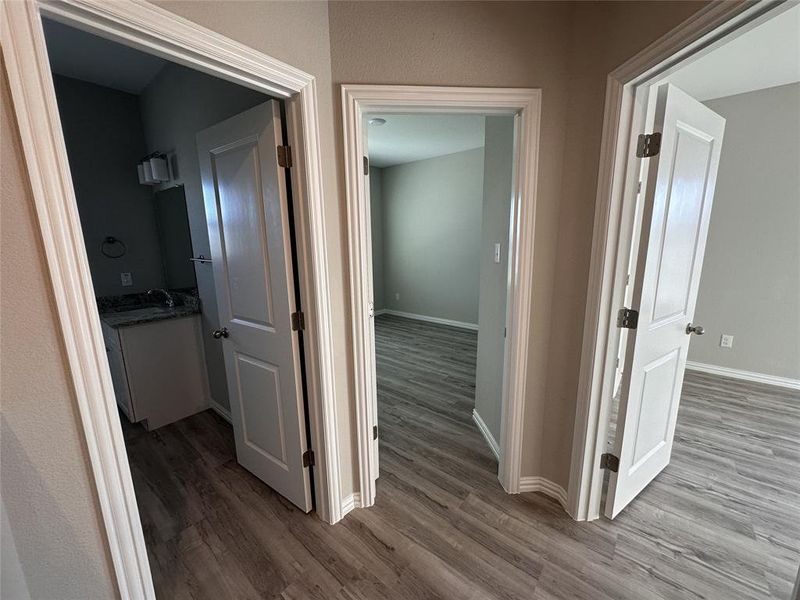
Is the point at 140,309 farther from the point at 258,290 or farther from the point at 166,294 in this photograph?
the point at 258,290

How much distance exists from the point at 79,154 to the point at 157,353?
71.2 inches

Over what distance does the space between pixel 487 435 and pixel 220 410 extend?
2179 mm

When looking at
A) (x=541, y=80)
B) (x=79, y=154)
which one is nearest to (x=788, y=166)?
(x=541, y=80)

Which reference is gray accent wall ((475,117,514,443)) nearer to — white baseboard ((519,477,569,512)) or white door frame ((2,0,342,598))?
white baseboard ((519,477,569,512))

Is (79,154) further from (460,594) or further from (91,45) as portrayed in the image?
(460,594)

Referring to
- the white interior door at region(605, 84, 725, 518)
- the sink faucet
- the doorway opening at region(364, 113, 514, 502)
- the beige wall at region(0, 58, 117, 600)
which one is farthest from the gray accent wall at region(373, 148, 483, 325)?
the beige wall at region(0, 58, 117, 600)

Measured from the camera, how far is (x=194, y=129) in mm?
2252

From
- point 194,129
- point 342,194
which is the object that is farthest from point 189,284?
point 342,194

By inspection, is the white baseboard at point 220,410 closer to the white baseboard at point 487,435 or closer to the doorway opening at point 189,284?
the doorway opening at point 189,284

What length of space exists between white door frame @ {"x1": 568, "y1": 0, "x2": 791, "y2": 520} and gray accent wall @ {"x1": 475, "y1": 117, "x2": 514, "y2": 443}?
0.54 m

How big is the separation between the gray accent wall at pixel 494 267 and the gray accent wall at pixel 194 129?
5.22 ft

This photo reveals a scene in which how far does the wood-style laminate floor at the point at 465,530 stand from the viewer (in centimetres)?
137

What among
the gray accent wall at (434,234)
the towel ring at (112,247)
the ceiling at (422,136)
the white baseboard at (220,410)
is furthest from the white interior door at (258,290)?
the gray accent wall at (434,234)

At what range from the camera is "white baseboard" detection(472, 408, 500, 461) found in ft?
7.11
